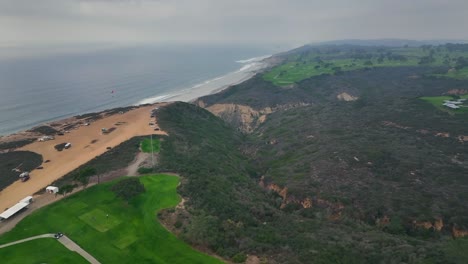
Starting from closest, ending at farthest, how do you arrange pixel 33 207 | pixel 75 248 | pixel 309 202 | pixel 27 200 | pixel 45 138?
1. pixel 75 248
2. pixel 33 207
3. pixel 27 200
4. pixel 309 202
5. pixel 45 138

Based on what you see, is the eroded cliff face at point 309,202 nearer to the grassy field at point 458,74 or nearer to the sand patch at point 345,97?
the sand patch at point 345,97

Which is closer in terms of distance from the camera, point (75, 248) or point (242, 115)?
point (75, 248)

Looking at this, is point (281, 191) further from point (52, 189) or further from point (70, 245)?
point (52, 189)

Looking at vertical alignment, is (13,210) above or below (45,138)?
below

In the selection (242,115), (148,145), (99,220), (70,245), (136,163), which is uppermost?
(148,145)

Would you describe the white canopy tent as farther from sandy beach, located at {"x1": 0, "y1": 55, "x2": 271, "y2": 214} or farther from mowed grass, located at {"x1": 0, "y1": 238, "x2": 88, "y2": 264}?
mowed grass, located at {"x1": 0, "y1": 238, "x2": 88, "y2": 264}

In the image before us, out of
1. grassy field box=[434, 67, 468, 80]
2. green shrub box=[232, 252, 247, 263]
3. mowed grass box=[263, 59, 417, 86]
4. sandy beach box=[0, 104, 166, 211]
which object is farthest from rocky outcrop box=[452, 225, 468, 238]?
grassy field box=[434, 67, 468, 80]

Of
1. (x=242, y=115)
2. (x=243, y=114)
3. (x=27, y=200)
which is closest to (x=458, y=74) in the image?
(x=243, y=114)

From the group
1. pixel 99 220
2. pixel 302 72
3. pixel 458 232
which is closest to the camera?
pixel 99 220
